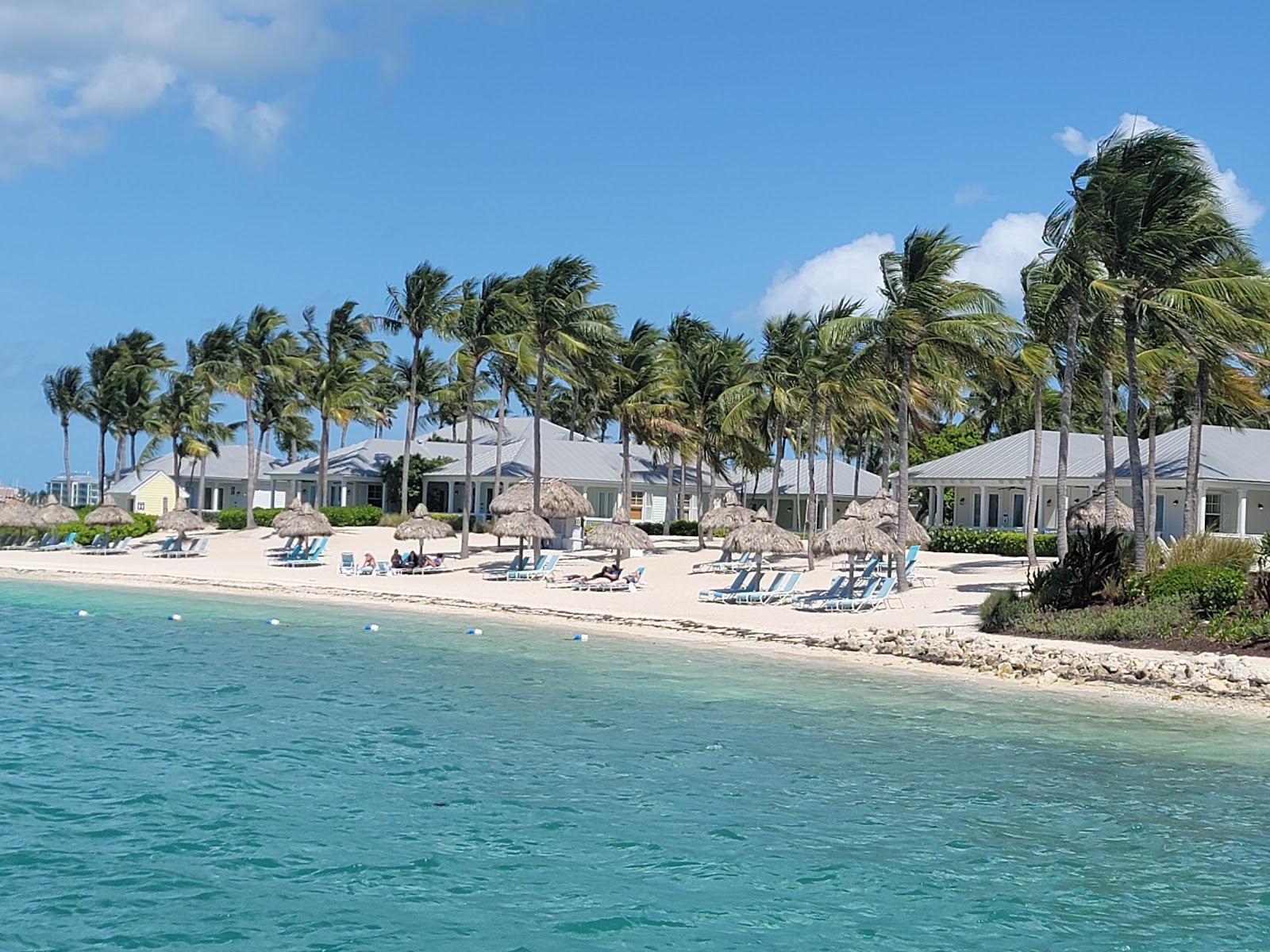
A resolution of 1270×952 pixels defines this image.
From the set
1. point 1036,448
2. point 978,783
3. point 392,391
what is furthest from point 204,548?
point 978,783

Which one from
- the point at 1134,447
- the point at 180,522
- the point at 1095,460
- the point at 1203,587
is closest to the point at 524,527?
the point at 180,522

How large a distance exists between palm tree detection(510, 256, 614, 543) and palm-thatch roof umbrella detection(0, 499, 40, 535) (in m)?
22.8

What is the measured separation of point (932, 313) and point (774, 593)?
301 inches

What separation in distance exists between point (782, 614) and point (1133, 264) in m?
10.4

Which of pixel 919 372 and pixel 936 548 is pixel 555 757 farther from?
pixel 936 548

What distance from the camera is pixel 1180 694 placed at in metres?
19.5

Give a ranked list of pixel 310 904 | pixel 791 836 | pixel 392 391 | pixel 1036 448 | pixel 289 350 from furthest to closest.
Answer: pixel 392 391
pixel 289 350
pixel 1036 448
pixel 791 836
pixel 310 904

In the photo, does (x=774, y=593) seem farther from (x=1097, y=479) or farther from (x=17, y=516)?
(x=17, y=516)

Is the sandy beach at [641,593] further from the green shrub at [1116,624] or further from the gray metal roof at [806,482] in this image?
the gray metal roof at [806,482]

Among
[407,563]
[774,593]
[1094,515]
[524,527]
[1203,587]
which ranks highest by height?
[1094,515]

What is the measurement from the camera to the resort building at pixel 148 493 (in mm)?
67812

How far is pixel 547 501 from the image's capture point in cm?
4025

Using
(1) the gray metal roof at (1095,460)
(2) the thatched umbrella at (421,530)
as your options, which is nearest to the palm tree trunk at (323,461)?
(2) the thatched umbrella at (421,530)

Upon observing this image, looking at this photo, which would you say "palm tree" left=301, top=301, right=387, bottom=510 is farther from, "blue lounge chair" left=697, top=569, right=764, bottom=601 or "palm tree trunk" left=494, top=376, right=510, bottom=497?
"blue lounge chair" left=697, top=569, right=764, bottom=601
